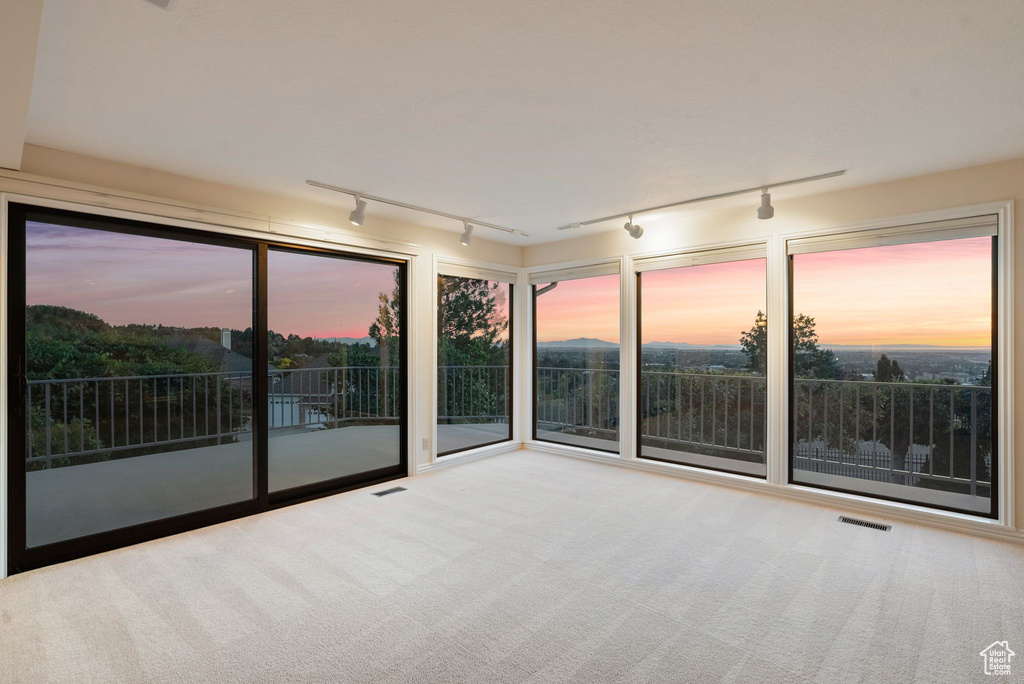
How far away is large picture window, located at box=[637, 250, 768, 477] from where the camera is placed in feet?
15.7

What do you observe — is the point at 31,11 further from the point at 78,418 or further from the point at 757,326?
the point at 757,326

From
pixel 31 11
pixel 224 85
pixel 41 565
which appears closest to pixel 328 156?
pixel 224 85

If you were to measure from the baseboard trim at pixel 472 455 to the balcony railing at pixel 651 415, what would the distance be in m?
0.49

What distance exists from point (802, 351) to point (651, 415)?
173 centimetres

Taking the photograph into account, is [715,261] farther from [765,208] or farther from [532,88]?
[532,88]

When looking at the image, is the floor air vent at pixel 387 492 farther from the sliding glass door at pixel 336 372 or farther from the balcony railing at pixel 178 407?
the balcony railing at pixel 178 407

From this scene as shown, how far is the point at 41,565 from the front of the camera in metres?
2.64

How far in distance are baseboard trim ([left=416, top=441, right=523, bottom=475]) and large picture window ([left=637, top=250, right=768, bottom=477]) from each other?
5.11ft

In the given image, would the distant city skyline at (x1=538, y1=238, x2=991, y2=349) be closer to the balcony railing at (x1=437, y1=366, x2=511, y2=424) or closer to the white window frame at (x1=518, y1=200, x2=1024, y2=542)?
the white window frame at (x1=518, y1=200, x2=1024, y2=542)

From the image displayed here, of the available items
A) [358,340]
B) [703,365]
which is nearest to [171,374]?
[358,340]

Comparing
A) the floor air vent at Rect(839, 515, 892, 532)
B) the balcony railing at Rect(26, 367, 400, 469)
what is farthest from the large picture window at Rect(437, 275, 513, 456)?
the floor air vent at Rect(839, 515, 892, 532)

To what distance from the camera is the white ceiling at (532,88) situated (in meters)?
1.62
